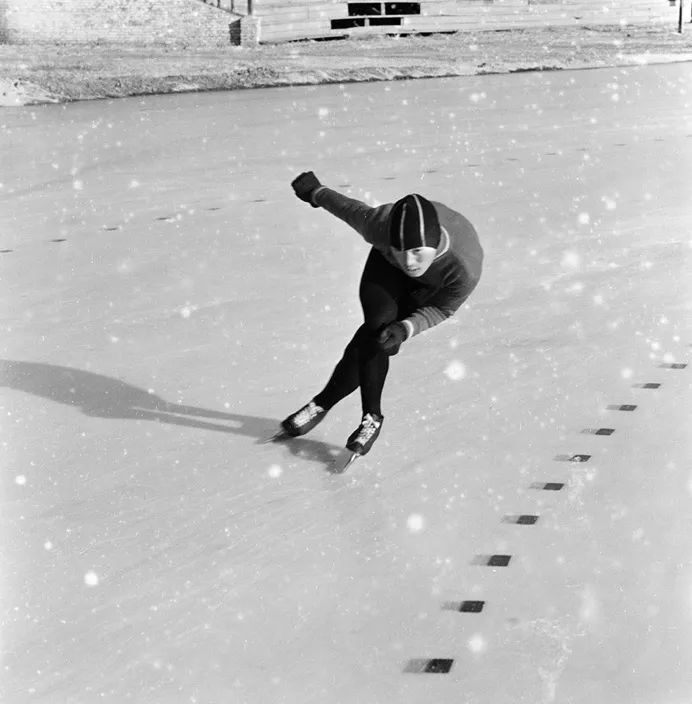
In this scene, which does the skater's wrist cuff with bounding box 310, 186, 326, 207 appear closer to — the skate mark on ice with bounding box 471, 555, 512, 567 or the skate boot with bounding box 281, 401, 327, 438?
the skate boot with bounding box 281, 401, 327, 438

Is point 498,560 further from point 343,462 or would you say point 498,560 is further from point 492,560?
point 343,462

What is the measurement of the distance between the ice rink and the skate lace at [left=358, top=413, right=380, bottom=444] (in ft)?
0.36

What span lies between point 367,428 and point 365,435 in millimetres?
27

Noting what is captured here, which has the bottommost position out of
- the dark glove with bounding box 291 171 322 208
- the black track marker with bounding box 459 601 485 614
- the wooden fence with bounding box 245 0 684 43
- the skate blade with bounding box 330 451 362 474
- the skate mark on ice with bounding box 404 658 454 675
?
the skate mark on ice with bounding box 404 658 454 675

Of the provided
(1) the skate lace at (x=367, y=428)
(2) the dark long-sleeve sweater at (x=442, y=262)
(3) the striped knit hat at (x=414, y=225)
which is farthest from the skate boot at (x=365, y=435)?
(3) the striped knit hat at (x=414, y=225)

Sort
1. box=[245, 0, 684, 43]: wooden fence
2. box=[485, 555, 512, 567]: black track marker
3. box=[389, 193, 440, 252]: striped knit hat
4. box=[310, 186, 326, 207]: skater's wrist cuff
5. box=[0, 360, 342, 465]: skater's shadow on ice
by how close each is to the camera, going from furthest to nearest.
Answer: box=[245, 0, 684, 43]: wooden fence, box=[0, 360, 342, 465]: skater's shadow on ice, box=[310, 186, 326, 207]: skater's wrist cuff, box=[389, 193, 440, 252]: striped knit hat, box=[485, 555, 512, 567]: black track marker

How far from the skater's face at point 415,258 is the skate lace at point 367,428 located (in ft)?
2.61

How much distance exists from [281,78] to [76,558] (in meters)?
17.7

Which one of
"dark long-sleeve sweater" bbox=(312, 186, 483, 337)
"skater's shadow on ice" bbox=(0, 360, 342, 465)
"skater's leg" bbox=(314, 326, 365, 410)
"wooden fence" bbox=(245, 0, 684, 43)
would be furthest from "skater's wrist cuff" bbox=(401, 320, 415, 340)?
"wooden fence" bbox=(245, 0, 684, 43)

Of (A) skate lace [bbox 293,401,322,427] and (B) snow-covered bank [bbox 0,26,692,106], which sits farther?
(B) snow-covered bank [bbox 0,26,692,106]

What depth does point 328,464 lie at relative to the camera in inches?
193

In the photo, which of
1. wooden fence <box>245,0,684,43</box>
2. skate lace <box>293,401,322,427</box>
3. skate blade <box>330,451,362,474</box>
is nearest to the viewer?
skate blade <box>330,451,362,474</box>

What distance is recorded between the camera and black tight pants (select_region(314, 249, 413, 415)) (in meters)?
4.55

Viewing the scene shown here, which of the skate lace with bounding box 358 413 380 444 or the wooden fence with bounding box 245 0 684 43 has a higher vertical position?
the wooden fence with bounding box 245 0 684 43
